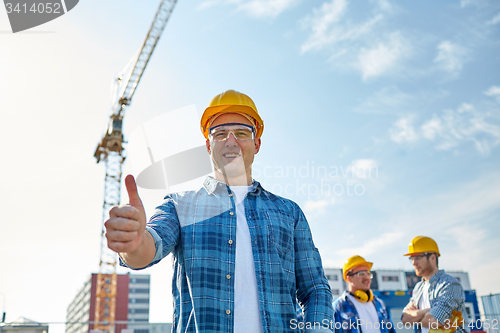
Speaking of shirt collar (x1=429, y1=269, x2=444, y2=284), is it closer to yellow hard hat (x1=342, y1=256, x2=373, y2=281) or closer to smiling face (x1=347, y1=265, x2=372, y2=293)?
smiling face (x1=347, y1=265, x2=372, y2=293)

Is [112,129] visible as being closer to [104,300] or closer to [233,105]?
[104,300]

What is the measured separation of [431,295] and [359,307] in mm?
1220

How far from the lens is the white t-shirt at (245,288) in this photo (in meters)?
2.12

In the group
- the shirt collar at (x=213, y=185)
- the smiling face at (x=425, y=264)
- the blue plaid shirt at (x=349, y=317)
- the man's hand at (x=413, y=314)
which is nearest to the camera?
the shirt collar at (x=213, y=185)

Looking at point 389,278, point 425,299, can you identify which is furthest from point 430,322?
point 389,278

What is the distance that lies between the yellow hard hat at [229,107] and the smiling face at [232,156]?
0.12 ft

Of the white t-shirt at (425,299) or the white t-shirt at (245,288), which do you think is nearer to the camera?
the white t-shirt at (245,288)

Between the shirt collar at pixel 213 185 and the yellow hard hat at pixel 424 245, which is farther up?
the yellow hard hat at pixel 424 245

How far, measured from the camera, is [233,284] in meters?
2.20

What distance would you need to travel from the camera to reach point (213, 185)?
262 cm

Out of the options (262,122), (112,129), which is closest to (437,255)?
(262,122)

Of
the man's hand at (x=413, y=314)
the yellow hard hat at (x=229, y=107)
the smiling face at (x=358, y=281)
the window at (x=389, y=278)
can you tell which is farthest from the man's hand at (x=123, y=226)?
the window at (x=389, y=278)

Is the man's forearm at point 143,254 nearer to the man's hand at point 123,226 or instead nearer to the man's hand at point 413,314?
the man's hand at point 123,226

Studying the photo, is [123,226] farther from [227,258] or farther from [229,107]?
[229,107]
